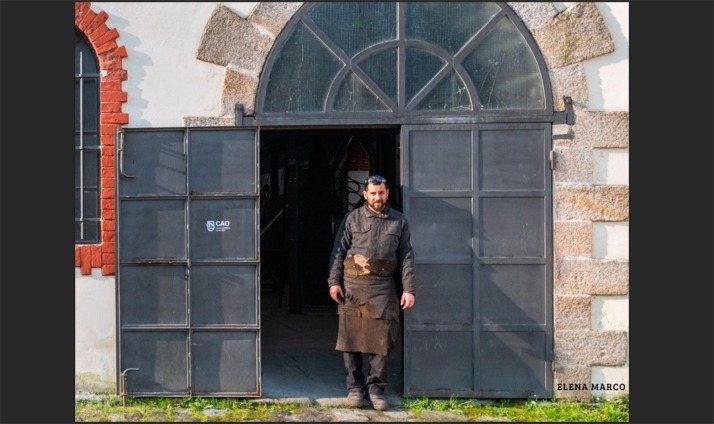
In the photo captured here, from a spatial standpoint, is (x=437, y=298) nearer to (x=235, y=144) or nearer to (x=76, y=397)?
(x=235, y=144)

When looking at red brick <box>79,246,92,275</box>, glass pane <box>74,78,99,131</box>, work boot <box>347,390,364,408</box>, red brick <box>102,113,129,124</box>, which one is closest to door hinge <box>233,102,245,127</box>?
red brick <box>102,113,129,124</box>

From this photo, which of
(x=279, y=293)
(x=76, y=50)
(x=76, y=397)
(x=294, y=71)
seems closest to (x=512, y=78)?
(x=294, y=71)

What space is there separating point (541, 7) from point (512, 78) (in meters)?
0.58

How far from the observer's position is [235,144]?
6391 mm

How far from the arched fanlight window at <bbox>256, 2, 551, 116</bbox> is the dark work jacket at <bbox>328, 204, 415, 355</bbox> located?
90 cm

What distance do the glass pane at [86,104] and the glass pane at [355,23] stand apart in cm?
180

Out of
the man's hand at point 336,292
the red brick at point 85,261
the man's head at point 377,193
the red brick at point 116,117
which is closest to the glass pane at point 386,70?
the man's head at point 377,193

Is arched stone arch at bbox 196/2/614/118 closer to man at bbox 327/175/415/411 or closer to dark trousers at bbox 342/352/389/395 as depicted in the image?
man at bbox 327/175/415/411

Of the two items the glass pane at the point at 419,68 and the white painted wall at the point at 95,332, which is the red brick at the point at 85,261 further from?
the glass pane at the point at 419,68

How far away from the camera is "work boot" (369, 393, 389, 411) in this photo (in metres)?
6.34

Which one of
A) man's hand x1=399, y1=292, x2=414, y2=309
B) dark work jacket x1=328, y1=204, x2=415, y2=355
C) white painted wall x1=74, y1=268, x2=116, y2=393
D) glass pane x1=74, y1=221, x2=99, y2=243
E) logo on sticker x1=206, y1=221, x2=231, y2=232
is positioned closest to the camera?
man's hand x1=399, y1=292, x2=414, y2=309

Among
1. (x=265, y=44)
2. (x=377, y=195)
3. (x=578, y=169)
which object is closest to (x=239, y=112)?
(x=265, y=44)

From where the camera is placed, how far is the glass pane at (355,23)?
21.2 feet

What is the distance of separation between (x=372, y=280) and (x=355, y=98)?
140 cm
